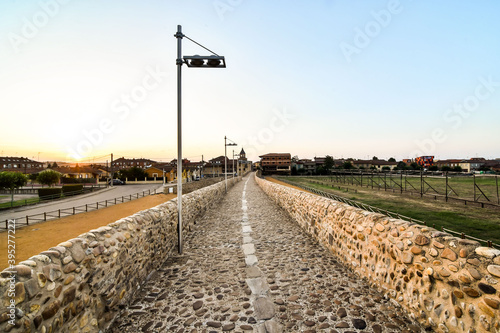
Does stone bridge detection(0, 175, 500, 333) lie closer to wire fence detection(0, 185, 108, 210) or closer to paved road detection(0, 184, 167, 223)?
paved road detection(0, 184, 167, 223)

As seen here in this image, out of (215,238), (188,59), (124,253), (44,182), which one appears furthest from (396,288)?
(44,182)

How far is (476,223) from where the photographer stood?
12.7m

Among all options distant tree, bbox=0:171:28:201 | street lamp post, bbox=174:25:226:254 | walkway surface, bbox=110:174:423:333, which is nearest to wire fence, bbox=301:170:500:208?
walkway surface, bbox=110:174:423:333

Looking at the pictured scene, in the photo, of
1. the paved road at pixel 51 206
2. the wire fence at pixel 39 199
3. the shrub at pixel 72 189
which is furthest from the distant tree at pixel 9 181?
the paved road at pixel 51 206

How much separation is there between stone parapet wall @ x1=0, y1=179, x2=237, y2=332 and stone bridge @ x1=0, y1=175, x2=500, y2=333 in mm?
11

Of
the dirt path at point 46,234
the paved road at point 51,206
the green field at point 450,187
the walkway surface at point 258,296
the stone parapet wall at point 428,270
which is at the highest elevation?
the stone parapet wall at point 428,270

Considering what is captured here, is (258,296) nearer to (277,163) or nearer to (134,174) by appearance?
(134,174)

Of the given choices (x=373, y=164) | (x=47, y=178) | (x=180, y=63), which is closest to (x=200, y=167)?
(x=47, y=178)

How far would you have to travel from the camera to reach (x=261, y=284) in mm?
3955

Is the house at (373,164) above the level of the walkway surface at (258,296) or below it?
above

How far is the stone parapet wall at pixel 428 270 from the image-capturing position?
2.07 metres

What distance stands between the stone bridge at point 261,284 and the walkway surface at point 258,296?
0.7 inches

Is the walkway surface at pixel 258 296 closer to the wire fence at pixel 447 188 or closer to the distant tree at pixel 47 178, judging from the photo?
the wire fence at pixel 447 188

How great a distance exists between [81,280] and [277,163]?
105027mm
